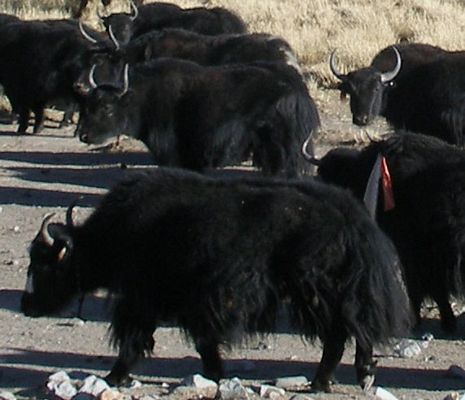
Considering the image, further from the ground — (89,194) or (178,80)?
(178,80)

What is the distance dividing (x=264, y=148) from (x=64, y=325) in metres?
4.67

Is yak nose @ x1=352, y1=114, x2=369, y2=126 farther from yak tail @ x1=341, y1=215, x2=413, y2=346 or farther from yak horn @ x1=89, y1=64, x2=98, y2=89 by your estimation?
yak tail @ x1=341, y1=215, x2=413, y2=346

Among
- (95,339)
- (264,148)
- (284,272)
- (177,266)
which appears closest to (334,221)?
(284,272)

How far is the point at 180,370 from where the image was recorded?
9.88 metres

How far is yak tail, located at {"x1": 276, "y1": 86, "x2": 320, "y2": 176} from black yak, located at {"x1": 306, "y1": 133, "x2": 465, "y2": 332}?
3840mm

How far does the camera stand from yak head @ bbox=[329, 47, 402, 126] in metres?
16.6

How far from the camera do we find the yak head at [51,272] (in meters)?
9.71

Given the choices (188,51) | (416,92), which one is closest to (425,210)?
(416,92)

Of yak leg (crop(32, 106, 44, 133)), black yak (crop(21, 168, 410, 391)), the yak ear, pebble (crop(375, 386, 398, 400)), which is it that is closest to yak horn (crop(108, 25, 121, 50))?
yak leg (crop(32, 106, 44, 133))

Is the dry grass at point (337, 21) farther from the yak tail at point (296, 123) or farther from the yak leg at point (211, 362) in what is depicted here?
the yak leg at point (211, 362)

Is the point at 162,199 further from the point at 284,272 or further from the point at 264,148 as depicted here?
the point at 264,148

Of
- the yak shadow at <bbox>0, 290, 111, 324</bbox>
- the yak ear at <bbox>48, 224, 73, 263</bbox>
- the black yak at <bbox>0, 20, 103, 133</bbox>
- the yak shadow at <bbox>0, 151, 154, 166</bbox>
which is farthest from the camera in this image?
the black yak at <bbox>0, 20, 103, 133</bbox>

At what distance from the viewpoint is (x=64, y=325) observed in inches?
430

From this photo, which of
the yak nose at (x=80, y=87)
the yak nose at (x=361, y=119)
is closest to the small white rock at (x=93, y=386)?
the yak nose at (x=361, y=119)
